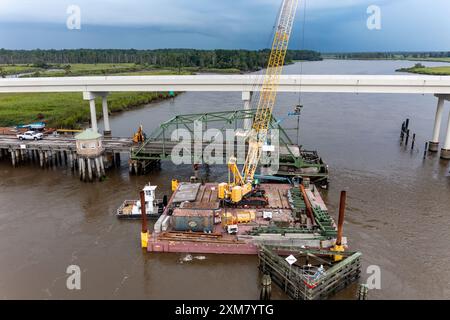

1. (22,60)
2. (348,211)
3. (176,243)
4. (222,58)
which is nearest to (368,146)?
(348,211)

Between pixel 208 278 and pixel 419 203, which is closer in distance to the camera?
pixel 208 278

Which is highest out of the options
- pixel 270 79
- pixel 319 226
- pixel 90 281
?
pixel 270 79

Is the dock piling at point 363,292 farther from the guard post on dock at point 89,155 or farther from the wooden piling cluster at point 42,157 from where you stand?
the wooden piling cluster at point 42,157

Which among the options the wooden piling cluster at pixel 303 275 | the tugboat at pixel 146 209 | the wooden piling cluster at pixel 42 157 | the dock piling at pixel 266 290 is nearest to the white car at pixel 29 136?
the wooden piling cluster at pixel 42 157

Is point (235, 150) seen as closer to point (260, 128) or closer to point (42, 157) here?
point (260, 128)

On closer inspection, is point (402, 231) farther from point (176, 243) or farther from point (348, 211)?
point (176, 243)
